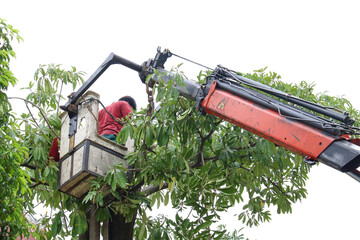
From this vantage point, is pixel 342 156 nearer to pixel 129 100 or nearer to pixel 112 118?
pixel 112 118

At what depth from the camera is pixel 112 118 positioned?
7.98 metres

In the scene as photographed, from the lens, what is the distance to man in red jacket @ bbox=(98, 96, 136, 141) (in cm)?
794

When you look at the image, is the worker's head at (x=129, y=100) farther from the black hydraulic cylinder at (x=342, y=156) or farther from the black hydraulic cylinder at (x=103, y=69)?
the black hydraulic cylinder at (x=342, y=156)

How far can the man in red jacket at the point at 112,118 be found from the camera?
794 cm

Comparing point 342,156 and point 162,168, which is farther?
point 162,168

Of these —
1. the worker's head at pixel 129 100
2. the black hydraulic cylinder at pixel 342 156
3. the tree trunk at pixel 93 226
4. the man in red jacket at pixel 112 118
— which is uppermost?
the worker's head at pixel 129 100

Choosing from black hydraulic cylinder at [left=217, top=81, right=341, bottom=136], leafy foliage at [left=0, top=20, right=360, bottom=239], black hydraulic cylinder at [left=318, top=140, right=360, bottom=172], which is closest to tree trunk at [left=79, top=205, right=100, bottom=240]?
leafy foliage at [left=0, top=20, right=360, bottom=239]

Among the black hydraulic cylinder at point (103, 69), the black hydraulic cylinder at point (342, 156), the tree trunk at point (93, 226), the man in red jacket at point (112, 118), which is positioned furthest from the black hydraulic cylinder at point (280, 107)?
the tree trunk at point (93, 226)

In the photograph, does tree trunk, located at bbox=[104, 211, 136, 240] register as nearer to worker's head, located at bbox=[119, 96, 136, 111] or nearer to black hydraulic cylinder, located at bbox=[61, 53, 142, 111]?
worker's head, located at bbox=[119, 96, 136, 111]

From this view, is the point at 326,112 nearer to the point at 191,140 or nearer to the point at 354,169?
the point at 354,169

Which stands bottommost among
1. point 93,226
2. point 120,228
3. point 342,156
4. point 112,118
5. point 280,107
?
point 342,156

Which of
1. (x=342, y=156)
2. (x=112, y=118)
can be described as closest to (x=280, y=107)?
(x=342, y=156)

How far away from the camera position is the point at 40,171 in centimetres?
809

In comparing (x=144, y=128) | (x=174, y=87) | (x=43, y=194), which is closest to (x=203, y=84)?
(x=174, y=87)
